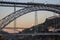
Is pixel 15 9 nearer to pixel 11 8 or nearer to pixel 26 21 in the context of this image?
pixel 11 8

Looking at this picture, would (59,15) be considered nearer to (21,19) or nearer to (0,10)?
(21,19)

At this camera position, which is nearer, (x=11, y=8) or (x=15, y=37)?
(x=15, y=37)

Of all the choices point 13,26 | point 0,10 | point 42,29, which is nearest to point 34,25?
point 42,29

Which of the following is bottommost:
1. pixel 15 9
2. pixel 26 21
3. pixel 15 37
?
pixel 15 37

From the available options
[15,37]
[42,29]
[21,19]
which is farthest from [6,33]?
[42,29]

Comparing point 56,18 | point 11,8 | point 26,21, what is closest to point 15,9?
point 11,8

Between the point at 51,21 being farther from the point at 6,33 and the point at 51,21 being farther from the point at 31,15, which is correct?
the point at 6,33

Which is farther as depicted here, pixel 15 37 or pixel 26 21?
pixel 26 21

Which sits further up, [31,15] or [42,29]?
[31,15]

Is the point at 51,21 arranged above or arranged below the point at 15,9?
below
